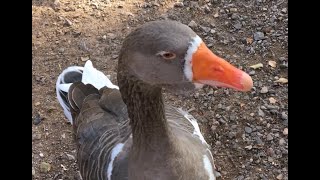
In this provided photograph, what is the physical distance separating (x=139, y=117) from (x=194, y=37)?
0.52 meters

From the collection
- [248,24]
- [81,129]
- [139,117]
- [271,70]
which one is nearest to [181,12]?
[248,24]

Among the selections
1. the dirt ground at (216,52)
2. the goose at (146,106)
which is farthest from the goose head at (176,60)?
the dirt ground at (216,52)

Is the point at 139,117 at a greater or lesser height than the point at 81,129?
greater

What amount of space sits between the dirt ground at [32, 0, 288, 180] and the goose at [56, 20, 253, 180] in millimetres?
460

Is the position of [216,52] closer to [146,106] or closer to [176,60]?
[146,106]

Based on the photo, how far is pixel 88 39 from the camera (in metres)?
3.96

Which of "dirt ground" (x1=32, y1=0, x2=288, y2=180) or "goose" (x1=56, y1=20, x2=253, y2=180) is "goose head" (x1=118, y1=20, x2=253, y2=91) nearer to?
"goose" (x1=56, y1=20, x2=253, y2=180)


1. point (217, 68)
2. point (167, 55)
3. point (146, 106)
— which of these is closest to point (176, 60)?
point (167, 55)

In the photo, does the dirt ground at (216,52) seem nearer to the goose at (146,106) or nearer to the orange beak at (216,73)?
the goose at (146,106)

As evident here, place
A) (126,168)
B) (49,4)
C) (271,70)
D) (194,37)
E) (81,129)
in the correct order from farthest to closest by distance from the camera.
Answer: (49,4), (271,70), (81,129), (126,168), (194,37)

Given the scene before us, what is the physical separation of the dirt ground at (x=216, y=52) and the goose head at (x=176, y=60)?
1.31 metres

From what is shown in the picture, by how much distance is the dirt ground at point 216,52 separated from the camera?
3.25 meters

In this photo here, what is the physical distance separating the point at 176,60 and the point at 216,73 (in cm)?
18

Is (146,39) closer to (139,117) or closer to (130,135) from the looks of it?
(139,117)
